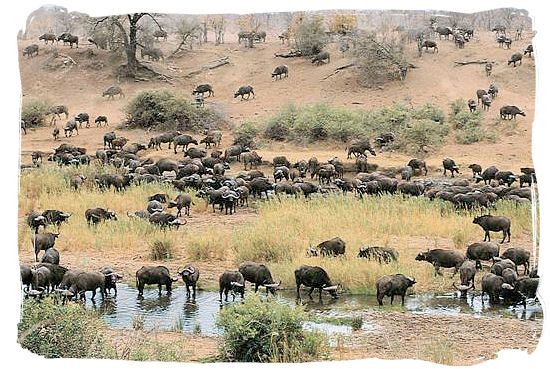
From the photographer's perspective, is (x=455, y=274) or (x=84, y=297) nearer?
(x=84, y=297)

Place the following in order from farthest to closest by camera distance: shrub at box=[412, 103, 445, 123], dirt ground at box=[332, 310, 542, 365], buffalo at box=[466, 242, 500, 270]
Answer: shrub at box=[412, 103, 445, 123], buffalo at box=[466, 242, 500, 270], dirt ground at box=[332, 310, 542, 365]

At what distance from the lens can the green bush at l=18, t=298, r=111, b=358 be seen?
7168 millimetres

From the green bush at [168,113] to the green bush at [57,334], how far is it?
9.85m

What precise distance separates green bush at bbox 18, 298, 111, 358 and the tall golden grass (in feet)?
5.88

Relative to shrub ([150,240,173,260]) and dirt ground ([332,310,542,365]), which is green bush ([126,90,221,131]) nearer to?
shrub ([150,240,173,260])

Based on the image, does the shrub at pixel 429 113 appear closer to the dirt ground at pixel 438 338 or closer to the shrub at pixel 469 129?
the shrub at pixel 469 129

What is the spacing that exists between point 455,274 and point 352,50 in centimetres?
1092

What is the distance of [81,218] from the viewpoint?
11781mm

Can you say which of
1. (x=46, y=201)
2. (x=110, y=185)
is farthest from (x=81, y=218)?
(x=110, y=185)

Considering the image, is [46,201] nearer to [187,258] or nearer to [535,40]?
[187,258]

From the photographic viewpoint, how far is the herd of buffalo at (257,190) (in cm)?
935

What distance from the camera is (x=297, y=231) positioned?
1103 cm

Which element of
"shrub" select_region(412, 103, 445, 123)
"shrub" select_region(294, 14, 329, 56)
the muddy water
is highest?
"shrub" select_region(294, 14, 329, 56)

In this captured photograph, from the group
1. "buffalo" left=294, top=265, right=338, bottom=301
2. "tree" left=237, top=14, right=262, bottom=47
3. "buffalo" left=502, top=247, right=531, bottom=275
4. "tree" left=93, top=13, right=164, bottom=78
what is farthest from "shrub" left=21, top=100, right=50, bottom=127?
"buffalo" left=502, top=247, right=531, bottom=275
